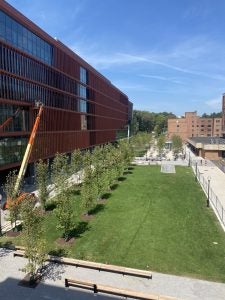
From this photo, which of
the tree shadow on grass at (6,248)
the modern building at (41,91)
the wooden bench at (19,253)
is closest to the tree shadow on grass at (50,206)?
the tree shadow on grass at (6,248)

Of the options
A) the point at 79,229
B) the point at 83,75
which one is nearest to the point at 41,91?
the point at 83,75

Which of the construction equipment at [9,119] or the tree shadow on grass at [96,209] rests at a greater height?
the construction equipment at [9,119]

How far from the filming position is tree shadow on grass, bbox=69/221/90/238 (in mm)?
24511

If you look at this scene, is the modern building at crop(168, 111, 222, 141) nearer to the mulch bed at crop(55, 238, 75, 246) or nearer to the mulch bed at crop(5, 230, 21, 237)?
the mulch bed at crop(5, 230, 21, 237)

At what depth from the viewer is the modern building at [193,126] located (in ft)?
463

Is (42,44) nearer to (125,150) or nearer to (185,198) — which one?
(125,150)

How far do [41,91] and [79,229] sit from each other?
3009cm

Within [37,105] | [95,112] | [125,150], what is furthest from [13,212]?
[95,112]

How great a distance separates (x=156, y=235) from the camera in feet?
79.3

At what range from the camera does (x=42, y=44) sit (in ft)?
164

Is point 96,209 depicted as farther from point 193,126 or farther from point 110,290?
point 193,126

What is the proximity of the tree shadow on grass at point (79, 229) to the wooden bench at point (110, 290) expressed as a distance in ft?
25.3

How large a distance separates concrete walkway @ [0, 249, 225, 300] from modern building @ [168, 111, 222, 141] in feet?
407

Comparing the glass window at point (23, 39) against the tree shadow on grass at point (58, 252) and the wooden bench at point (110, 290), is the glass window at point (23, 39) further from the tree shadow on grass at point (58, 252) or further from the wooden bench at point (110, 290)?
the wooden bench at point (110, 290)
